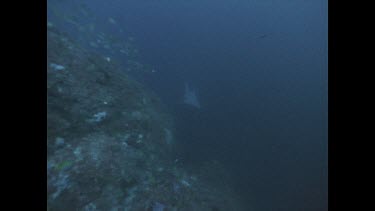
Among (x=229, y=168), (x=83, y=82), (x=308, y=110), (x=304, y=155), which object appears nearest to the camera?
(x=83, y=82)

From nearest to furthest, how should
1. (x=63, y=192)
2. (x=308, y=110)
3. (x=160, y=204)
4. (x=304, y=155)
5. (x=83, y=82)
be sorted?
(x=63, y=192), (x=160, y=204), (x=83, y=82), (x=304, y=155), (x=308, y=110)

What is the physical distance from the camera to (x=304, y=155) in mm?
8164

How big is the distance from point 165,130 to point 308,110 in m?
9.72

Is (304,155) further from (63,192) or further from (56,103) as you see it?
(56,103)

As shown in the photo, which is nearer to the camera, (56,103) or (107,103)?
(56,103)

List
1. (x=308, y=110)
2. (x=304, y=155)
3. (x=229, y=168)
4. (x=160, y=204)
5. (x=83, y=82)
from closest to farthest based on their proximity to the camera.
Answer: (x=160, y=204) → (x=83, y=82) → (x=229, y=168) → (x=304, y=155) → (x=308, y=110)
